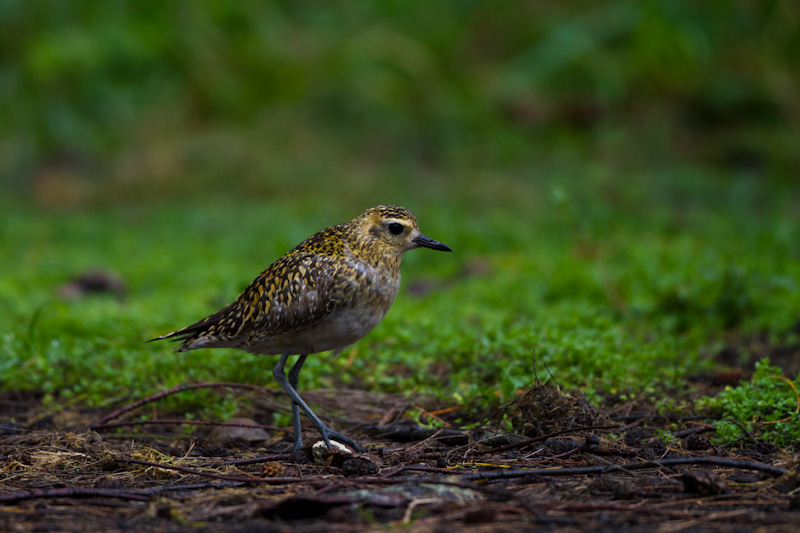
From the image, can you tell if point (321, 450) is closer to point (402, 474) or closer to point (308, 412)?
point (308, 412)

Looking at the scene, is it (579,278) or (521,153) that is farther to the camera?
(521,153)

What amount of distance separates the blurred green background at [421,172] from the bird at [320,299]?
85 cm

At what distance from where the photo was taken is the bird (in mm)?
5336

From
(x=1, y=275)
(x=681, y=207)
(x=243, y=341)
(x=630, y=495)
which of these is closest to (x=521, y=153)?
(x=681, y=207)

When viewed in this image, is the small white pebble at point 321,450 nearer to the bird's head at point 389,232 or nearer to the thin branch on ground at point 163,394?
the thin branch on ground at point 163,394

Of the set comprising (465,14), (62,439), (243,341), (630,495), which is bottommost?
(630,495)

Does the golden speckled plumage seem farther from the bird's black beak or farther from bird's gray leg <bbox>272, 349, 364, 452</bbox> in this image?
bird's gray leg <bbox>272, 349, 364, 452</bbox>

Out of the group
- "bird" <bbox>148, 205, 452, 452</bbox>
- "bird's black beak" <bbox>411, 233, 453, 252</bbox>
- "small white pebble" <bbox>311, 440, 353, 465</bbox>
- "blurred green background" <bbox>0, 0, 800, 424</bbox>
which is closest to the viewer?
"small white pebble" <bbox>311, 440, 353, 465</bbox>

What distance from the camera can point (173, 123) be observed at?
15.4 metres

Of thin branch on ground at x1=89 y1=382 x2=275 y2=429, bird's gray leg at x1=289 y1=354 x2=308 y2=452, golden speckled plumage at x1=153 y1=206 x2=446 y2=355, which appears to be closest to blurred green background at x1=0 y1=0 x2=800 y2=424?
thin branch on ground at x1=89 y1=382 x2=275 y2=429

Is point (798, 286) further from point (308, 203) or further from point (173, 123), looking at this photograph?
point (173, 123)

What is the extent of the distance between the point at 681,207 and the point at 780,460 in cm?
803

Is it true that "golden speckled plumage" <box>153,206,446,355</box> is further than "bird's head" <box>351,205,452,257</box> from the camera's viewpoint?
No

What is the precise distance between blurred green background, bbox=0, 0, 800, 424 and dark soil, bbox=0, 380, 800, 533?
2.83 ft
